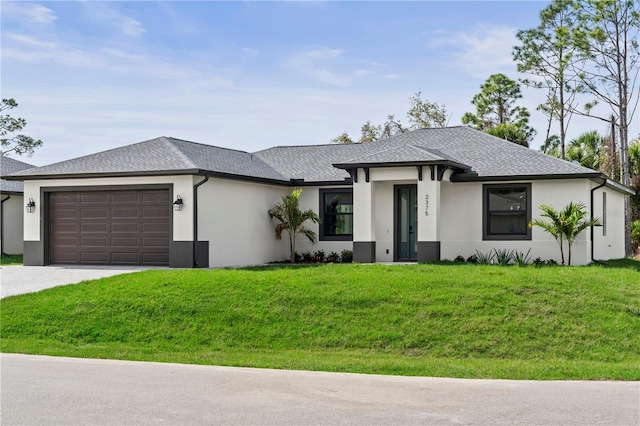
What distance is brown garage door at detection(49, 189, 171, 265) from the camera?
21.8 m

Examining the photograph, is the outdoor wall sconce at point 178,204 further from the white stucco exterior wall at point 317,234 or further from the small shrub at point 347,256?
the small shrub at point 347,256

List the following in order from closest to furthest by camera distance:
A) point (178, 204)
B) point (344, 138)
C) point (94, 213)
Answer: point (178, 204) → point (94, 213) → point (344, 138)

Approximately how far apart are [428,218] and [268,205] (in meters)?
5.70

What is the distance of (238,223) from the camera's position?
2278 cm

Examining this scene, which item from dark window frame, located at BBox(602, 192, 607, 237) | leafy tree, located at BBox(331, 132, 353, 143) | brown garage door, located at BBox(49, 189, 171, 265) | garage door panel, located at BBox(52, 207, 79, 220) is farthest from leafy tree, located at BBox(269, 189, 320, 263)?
leafy tree, located at BBox(331, 132, 353, 143)

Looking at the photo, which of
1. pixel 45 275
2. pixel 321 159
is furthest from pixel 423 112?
pixel 45 275

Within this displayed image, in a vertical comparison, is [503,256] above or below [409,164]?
below

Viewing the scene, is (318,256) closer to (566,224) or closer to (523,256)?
(523,256)

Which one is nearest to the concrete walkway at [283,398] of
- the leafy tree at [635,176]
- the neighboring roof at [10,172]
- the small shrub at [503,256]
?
the small shrub at [503,256]

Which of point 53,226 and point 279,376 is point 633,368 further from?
point 53,226

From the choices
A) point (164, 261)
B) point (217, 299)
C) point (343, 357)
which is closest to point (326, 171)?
point (164, 261)

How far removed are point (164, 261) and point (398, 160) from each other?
7.42 meters

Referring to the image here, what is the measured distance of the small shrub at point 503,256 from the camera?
21.4 metres

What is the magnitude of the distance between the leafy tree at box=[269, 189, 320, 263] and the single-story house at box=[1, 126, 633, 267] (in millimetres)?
325
